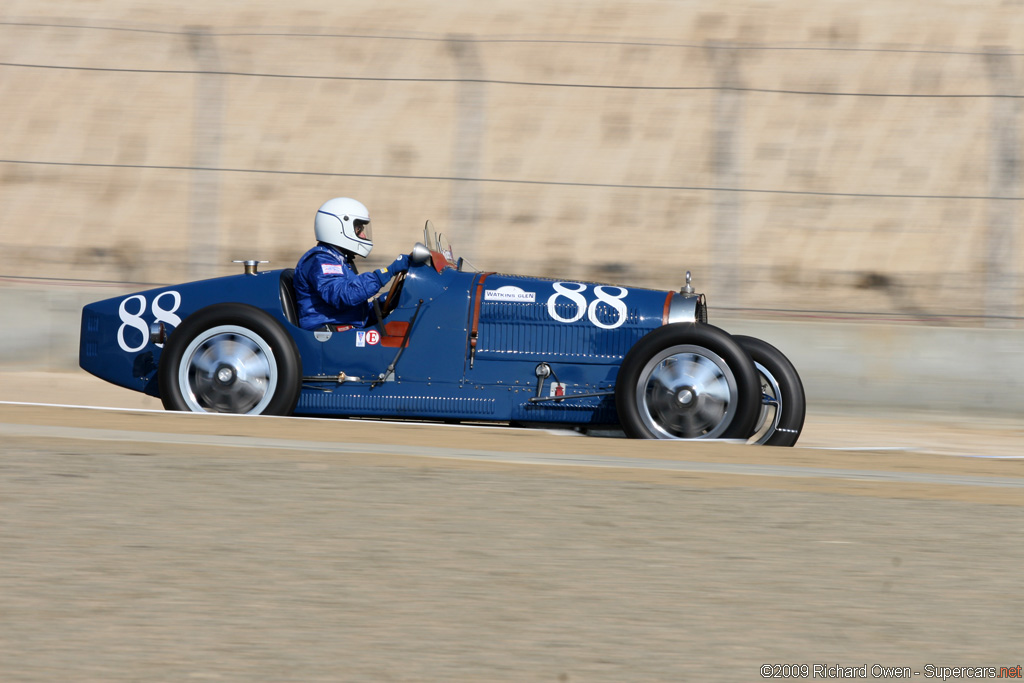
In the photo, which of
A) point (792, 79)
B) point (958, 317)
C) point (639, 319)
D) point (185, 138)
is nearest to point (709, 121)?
point (792, 79)

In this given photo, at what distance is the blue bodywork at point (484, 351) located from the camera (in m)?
6.67

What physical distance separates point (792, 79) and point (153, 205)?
26.3 feet

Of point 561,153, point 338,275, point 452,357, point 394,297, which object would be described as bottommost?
point 452,357

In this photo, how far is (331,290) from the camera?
6746mm

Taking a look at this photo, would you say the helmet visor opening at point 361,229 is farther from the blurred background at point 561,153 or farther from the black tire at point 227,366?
the blurred background at point 561,153

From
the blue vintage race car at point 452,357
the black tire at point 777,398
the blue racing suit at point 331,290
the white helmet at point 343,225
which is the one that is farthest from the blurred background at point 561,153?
the blue racing suit at point 331,290

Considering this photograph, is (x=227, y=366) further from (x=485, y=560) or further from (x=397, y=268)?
(x=485, y=560)

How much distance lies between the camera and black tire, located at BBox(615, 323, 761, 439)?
6289mm

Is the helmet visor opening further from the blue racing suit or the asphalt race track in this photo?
the asphalt race track

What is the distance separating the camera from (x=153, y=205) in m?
14.4

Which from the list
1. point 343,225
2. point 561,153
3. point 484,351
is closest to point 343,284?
point 343,225

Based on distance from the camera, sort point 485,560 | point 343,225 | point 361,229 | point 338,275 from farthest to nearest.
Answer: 1. point 361,229
2. point 343,225
3. point 338,275
4. point 485,560

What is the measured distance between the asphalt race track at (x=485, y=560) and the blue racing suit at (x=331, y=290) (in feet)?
3.70

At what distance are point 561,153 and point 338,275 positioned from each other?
326 inches
